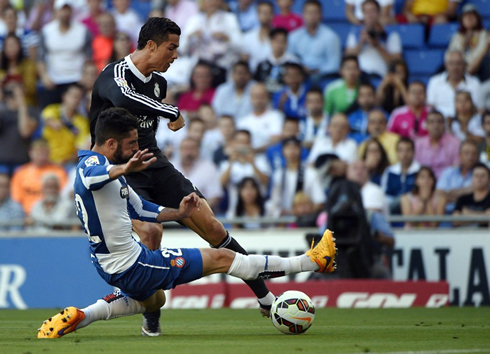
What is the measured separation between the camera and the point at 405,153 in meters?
13.8

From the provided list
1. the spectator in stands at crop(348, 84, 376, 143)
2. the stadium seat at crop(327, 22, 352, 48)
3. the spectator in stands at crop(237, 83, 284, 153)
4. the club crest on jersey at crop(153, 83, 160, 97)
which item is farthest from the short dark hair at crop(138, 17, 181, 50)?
the stadium seat at crop(327, 22, 352, 48)

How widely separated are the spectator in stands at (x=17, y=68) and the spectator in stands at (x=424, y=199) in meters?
7.41

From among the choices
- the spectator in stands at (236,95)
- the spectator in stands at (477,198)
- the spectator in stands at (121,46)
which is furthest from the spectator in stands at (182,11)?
the spectator in stands at (477,198)

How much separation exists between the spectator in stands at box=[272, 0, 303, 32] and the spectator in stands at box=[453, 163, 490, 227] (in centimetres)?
501

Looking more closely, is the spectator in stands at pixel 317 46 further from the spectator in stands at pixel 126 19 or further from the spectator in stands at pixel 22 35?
the spectator in stands at pixel 22 35

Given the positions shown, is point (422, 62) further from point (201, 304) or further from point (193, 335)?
point (193, 335)

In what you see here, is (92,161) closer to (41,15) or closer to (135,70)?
(135,70)

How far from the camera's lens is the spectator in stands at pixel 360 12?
16.4m

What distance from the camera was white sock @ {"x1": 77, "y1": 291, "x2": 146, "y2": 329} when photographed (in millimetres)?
7027

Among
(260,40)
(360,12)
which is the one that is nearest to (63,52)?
(260,40)

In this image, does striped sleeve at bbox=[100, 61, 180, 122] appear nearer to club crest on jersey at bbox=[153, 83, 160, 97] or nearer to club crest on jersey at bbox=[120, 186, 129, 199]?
club crest on jersey at bbox=[153, 83, 160, 97]

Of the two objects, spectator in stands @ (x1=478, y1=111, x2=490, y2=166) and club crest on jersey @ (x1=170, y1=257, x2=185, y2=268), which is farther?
spectator in stands @ (x1=478, y1=111, x2=490, y2=166)

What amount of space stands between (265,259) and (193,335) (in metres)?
0.90

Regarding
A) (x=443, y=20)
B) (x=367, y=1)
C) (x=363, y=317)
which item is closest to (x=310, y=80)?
(x=367, y=1)
